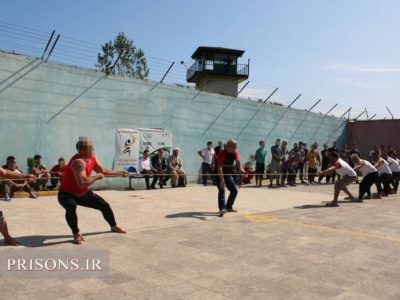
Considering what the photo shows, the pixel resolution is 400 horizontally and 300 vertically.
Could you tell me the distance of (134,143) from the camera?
13.9 m

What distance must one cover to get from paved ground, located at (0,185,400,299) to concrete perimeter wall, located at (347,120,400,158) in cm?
1478

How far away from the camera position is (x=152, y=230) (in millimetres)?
6945

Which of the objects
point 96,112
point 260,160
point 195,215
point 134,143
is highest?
point 96,112

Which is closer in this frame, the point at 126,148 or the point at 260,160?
the point at 126,148

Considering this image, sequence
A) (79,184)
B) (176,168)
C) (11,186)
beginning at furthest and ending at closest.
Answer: (176,168), (11,186), (79,184)

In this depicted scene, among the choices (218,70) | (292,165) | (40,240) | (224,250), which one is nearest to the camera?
(224,250)

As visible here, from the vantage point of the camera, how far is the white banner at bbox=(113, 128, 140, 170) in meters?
13.5

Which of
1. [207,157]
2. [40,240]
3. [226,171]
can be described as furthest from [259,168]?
[40,240]

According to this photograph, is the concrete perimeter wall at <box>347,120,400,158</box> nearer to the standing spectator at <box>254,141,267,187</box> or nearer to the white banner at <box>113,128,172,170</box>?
the standing spectator at <box>254,141,267,187</box>

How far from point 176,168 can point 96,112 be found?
341 cm

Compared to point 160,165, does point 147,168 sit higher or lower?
lower

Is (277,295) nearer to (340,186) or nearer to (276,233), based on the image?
(276,233)

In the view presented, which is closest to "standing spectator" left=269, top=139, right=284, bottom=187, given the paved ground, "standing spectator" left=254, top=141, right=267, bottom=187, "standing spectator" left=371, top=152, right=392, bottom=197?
"standing spectator" left=254, top=141, right=267, bottom=187

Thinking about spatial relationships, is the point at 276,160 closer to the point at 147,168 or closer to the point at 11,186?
the point at 147,168
